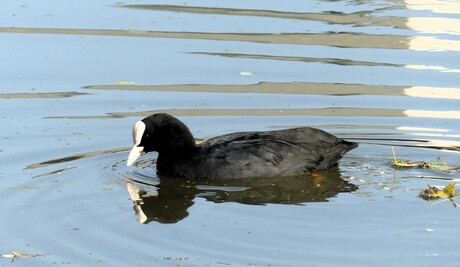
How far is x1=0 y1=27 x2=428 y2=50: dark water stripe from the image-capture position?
15.3 m

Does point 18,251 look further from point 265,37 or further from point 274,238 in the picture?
point 265,37

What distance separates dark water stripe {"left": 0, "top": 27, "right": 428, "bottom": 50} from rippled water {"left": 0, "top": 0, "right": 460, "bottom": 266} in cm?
3

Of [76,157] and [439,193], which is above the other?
[439,193]

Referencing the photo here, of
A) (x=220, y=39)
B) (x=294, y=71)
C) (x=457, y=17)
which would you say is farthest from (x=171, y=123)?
(x=457, y=17)

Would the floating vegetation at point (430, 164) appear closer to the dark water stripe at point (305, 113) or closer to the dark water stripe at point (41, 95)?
the dark water stripe at point (305, 113)

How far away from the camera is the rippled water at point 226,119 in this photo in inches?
329

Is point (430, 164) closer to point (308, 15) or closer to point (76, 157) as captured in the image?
point (76, 157)

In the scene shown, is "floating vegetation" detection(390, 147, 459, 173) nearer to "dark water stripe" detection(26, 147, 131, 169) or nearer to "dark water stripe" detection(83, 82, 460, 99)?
"dark water stripe" detection(83, 82, 460, 99)

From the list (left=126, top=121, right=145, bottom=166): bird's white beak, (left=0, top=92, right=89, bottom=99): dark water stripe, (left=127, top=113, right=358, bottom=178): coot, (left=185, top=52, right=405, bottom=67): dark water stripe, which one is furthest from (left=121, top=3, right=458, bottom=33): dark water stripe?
(left=126, top=121, right=145, bottom=166): bird's white beak

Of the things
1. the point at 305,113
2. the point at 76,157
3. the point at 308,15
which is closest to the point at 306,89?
the point at 305,113

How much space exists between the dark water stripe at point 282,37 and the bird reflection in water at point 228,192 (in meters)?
4.88

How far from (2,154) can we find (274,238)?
3.38 m

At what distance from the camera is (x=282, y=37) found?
15.5 metres

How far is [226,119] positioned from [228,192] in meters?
2.25
